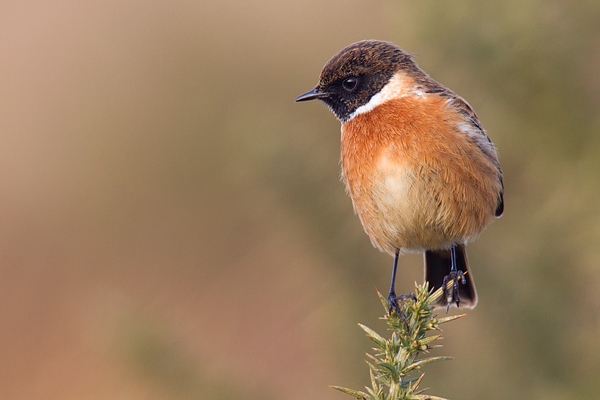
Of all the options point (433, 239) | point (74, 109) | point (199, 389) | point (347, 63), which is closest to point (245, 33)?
point (74, 109)

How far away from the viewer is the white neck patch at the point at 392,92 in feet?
12.2

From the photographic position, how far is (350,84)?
386cm

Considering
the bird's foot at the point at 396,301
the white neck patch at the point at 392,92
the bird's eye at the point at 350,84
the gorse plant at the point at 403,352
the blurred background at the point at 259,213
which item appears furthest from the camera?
the bird's eye at the point at 350,84

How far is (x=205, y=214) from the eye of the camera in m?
5.98

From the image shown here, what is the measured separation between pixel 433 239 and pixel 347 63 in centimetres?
105

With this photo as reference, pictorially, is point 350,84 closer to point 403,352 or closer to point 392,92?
point 392,92

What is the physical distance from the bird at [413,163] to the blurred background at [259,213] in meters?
0.11

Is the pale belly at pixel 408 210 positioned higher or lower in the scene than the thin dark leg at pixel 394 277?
higher

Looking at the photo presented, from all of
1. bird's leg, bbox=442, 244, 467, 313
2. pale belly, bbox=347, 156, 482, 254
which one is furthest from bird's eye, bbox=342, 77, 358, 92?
bird's leg, bbox=442, 244, 467, 313

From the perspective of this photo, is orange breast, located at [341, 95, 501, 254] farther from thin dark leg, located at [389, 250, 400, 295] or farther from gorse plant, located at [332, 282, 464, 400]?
gorse plant, located at [332, 282, 464, 400]

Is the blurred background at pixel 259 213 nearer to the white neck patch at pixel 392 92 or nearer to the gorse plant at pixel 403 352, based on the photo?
the white neck patch at pixel 392 92

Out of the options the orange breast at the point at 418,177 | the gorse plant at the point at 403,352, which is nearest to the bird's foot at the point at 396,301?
the gorse plant at the point at 403,352

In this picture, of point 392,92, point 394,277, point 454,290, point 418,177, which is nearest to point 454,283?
point 454,290

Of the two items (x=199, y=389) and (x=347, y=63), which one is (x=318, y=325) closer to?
(x=199, y=389)
